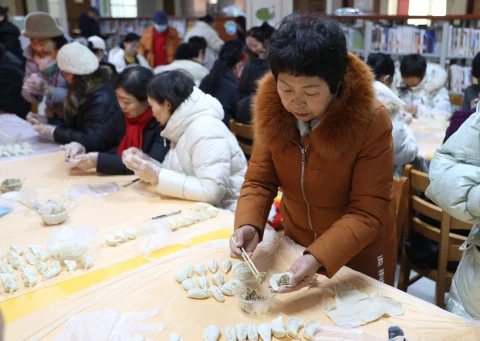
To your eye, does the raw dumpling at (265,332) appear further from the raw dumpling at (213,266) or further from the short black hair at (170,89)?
the short black hair at (170,89)

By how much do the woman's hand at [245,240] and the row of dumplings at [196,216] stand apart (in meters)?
0.46

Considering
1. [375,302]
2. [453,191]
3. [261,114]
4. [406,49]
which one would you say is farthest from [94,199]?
[406,49]

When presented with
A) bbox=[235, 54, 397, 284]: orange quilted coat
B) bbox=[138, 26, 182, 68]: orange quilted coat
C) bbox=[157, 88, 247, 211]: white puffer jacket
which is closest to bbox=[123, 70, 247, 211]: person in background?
bbox=[157, 88, 247, 211]: white puffer jacket

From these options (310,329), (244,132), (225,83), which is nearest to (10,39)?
(225,83)

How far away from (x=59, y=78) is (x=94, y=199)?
1.83 m

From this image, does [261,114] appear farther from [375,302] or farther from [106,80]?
[106,80]

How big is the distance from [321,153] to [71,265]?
0.91 metres

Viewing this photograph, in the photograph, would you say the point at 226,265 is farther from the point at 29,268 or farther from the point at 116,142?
the point at 116,142

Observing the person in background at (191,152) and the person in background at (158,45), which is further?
the person in background at (158,45)

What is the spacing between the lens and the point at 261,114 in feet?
4.98

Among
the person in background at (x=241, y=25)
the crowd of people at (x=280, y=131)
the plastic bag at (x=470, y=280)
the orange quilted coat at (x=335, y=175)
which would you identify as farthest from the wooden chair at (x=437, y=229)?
the person in background at (x=241, y=25)

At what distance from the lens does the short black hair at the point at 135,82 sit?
99.3 inches

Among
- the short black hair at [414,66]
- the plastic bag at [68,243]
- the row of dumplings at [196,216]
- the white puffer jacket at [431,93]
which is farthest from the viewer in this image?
the white puffer jacket at [431,93]

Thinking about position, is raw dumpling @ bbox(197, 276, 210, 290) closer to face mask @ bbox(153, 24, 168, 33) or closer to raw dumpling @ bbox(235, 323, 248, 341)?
raw dumpling @ bbox(235, 323, 248, 341)
